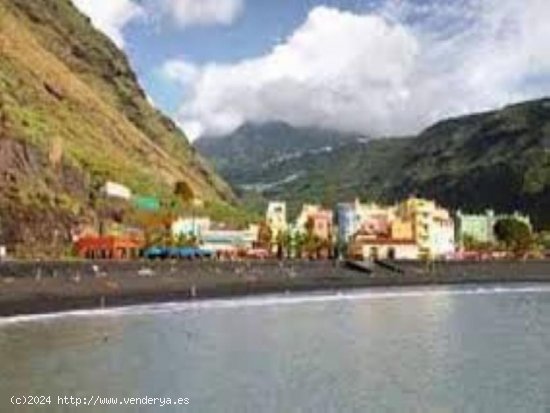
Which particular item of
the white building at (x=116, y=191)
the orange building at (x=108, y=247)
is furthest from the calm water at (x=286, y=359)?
the white building at (x=116, y=191)

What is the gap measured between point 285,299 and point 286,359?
58.4 m

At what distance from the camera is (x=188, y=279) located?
389 ft

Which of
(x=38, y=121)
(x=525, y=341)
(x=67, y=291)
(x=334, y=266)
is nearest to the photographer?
(x=525, y=341)

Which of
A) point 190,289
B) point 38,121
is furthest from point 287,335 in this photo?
point 38,121

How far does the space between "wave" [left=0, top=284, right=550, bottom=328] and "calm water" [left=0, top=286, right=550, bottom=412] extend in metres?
0.88

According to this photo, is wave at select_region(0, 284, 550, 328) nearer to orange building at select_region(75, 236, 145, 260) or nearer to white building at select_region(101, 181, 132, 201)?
orange building at select_region(75, 236, 145, 260)

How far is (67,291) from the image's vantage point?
9594cm

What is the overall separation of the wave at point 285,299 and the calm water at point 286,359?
88 centimetres

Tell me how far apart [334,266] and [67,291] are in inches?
2438

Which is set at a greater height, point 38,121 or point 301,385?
point 38,121

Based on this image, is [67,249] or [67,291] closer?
[67,291]

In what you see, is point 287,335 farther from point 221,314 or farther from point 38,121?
point 38,121

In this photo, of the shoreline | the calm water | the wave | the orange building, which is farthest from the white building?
the calm water

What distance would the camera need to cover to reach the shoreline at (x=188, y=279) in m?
92.9
